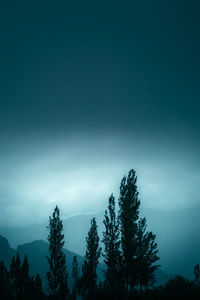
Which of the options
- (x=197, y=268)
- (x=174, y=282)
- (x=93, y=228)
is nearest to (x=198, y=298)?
(x=174, y=282)

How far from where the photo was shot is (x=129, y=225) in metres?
21.2

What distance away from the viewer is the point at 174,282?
15.4 m

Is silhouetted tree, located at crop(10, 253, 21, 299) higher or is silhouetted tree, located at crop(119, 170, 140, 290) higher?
silhouetted tree, located at crop(119, 170, 140, 290)

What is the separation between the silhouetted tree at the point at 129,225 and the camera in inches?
784

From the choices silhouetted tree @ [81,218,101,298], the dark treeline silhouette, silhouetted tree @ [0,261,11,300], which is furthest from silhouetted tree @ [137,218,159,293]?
silhouetted tree @ [0,261,11,300]

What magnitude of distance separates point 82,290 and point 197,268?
21.5 m

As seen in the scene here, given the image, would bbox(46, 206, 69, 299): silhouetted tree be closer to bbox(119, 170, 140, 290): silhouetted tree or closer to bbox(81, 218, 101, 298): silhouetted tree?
bbox(81, 218, 101, 298): silhouetted tree

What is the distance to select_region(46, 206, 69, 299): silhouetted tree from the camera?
2394 cm

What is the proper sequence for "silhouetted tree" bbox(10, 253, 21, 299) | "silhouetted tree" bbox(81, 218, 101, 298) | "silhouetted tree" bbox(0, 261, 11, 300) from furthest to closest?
"silhouetted tree" bbox(81, 218, 101, 298), "silhouetted tree" bbox(10, 253, 21, 299), "silhouetted tree" bbox(0, 261, 11, 300)

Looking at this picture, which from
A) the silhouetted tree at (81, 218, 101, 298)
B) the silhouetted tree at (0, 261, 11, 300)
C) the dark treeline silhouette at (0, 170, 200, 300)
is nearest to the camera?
the dark treeline silhouette at (0, 170, 200, 300)

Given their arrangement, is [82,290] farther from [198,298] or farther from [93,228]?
[198,298]

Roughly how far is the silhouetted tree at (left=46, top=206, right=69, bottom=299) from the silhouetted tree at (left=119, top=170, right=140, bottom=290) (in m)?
8.38

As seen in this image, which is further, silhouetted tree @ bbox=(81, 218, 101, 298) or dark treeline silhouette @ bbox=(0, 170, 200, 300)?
silhouetted tree @ bbox=(81, 218, 101, 298)

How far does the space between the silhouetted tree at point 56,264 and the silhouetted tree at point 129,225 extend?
330 inches
